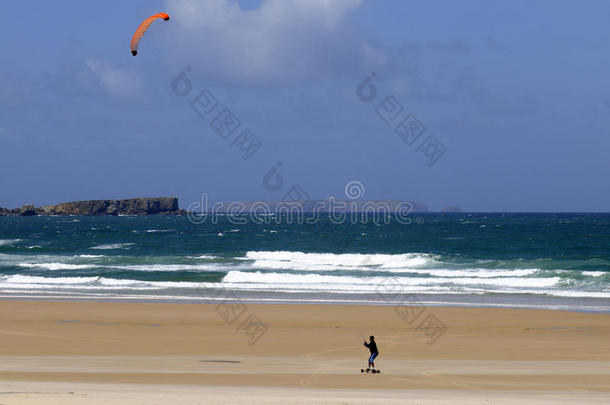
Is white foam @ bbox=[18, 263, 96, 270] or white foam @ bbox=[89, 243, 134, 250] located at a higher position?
white foam @ bbox=[89, 243, 134, 250]

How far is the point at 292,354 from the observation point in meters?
16.7

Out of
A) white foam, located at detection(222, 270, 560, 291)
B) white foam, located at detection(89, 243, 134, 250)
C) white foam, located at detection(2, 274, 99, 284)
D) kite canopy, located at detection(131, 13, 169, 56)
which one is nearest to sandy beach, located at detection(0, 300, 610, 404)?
kite canopy, located at detection(131, 13, 169, 56)

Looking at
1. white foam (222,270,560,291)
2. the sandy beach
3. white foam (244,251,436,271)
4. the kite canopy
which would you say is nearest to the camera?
the sandy beach

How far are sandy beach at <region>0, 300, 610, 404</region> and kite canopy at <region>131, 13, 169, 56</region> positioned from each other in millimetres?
7714

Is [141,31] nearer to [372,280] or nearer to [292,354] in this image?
[292,354]

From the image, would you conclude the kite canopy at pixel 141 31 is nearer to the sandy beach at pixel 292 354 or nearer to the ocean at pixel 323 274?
the sandy beach at pixel 292 354

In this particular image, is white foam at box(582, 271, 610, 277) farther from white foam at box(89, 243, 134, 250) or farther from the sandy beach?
white foam at box(89, 243, 134, 250)

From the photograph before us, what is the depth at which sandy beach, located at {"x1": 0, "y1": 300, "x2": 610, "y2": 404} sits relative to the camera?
12.2 metres

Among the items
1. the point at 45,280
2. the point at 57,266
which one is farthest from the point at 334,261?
the point at 45,280

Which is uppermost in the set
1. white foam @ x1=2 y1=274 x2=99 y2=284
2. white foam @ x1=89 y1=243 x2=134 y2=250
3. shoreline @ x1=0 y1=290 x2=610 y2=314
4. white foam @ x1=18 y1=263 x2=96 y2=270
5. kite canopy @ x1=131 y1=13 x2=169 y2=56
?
kite canopy @ x1=131 y1=13 x2=169 y2=56

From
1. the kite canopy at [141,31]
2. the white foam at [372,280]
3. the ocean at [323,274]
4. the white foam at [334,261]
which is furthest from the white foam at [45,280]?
the kite canopy at [141,31]

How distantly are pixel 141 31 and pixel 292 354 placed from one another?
10329mm

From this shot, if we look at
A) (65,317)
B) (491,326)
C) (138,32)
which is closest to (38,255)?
(65,317)

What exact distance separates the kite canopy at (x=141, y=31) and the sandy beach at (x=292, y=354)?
7714 millimetres
